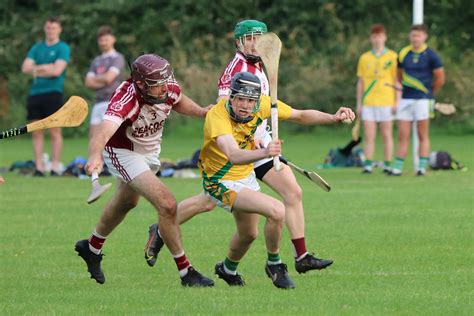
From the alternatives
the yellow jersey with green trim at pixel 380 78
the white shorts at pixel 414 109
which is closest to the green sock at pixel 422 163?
the white shorts at pixel 414 109

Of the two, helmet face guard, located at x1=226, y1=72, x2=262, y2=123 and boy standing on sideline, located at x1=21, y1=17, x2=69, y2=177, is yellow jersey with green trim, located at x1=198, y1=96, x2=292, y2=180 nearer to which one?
helmet face guard, located at x1=226, y1=72, x2=262, y2=123

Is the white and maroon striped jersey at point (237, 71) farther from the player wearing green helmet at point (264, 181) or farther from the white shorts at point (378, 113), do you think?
the white shorts at point (378, 113)

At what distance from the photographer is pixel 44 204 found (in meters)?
14.8

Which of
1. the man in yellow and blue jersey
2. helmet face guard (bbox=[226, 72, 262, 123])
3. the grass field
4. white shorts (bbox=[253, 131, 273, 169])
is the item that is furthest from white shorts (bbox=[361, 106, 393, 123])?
helmet face guard (bbox=[226, 72, 262, 123])

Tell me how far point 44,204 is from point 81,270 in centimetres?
513

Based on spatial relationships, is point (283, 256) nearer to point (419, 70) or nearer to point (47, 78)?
point (419, 70)

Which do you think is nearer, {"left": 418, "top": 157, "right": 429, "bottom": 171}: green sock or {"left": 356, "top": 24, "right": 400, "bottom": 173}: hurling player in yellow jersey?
{"left": 418, "top": 157, "right": 429, "bottom": 171}: green sock

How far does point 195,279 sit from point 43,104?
10.7 metres

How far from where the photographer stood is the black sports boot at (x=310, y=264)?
894 centimetres

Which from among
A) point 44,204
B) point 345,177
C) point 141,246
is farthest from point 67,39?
point 141,246

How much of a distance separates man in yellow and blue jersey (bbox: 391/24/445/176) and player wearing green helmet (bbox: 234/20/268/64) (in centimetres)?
823

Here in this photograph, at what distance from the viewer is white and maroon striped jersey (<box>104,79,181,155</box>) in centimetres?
873

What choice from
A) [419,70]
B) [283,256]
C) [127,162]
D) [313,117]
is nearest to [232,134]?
[313,117]

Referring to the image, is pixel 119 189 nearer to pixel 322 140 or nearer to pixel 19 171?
pixel 19 171
